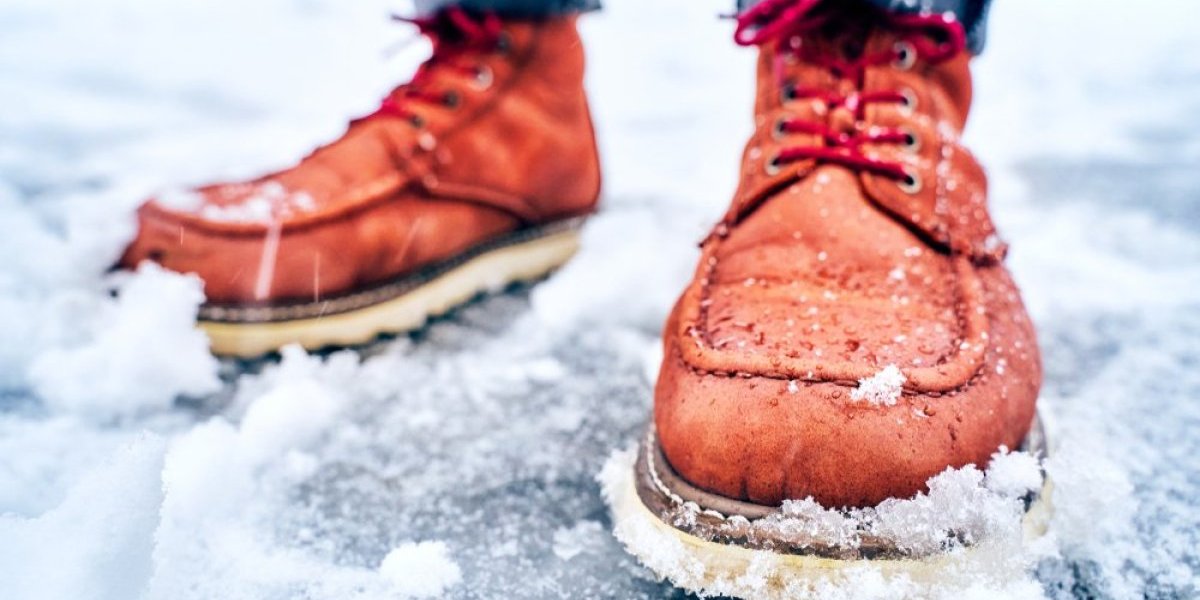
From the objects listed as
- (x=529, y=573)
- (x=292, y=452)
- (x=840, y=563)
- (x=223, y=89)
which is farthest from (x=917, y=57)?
(x=223, y=89)

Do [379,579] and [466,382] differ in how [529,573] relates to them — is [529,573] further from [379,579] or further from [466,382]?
[466,382]

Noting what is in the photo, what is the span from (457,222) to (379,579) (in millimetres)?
783

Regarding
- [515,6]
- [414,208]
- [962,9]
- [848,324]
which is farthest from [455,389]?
[962,9]

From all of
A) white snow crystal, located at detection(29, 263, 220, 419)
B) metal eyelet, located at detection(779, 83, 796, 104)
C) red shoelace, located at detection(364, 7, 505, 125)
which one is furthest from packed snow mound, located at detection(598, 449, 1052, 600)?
red shoelace, located at detection(364, 7, 505, 125)

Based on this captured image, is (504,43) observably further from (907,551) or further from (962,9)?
(907,551)

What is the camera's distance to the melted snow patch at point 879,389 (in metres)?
0.85

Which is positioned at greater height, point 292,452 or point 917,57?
point 917,57

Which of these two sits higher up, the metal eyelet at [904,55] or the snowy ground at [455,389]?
the metal eyelet at [904,55]

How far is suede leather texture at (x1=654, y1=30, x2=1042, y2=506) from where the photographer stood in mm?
852

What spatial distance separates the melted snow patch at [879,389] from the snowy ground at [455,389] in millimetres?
171

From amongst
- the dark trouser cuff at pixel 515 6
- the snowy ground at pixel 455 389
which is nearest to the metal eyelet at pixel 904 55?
the snowy ground at pixel 455 389

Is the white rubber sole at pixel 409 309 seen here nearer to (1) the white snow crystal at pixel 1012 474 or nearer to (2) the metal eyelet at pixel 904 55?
(2) the metal eyelet at pixel 904 55

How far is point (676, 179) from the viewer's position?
86.9 inches

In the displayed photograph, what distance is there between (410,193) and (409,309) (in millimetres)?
187
